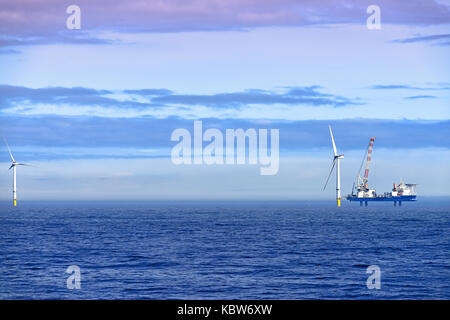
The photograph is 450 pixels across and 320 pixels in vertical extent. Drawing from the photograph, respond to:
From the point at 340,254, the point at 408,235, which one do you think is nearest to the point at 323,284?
the point at 340,254

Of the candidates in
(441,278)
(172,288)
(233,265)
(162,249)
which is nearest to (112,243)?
(162,249)

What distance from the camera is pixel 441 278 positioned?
80.5m

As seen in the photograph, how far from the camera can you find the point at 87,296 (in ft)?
221

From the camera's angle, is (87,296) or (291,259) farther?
(291,259)

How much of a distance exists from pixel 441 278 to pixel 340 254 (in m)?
31.3
